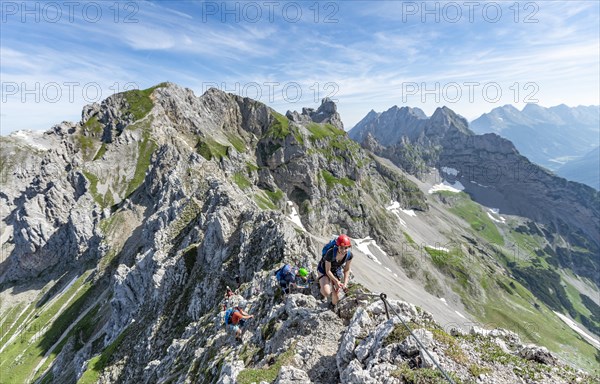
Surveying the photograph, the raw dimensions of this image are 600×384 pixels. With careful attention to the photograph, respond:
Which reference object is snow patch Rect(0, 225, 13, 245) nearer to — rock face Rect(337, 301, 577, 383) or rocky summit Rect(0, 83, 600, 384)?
rocky summit Rect(0, 83, 600, 384)

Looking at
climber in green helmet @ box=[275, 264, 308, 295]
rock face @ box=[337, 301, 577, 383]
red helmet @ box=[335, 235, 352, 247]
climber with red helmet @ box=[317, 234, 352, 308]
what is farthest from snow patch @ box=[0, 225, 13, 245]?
rock face @ box=[337, 301, 577, 383]

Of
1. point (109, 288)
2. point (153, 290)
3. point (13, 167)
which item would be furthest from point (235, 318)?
point (13, 167)

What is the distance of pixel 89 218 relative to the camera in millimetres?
138750

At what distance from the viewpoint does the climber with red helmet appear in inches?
707

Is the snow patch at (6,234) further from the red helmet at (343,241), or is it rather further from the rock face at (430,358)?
the rock face at (430,358)

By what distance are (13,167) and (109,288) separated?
496 ft

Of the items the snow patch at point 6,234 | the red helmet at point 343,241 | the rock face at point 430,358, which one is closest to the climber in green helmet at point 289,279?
the red helmet at point 343,241

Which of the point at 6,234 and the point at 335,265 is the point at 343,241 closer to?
the point at 335,265

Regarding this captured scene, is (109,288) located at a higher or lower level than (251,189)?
lower

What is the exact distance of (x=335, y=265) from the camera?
62.1 feet

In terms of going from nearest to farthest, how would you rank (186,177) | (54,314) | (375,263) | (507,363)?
(507,363) < (54,314) < (186,177) < (375,263)

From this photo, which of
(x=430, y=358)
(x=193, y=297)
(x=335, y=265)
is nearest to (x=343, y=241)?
(x=335, y=265)

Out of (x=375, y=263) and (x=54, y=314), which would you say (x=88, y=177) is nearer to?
(x=54, y=314)

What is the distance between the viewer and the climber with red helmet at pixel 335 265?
59.0ft
